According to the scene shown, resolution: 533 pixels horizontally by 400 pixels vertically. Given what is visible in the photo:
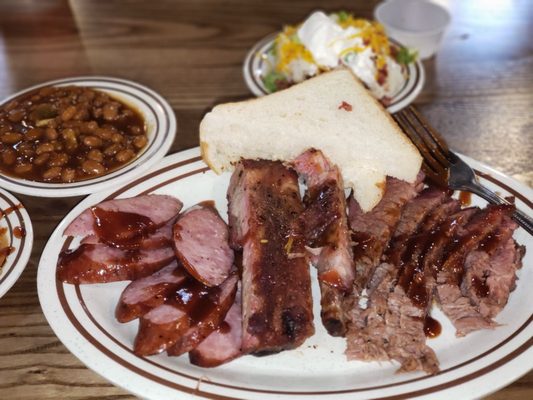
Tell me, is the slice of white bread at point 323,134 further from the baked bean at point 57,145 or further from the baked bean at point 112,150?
the baked bean at point 57,145

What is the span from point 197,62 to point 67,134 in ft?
4.85

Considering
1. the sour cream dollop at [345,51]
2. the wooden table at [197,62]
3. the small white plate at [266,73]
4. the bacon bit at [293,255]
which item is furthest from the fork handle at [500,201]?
the sour cream dollop at [345,51]

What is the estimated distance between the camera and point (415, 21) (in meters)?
4.68

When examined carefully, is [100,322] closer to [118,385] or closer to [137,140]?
[118,385]

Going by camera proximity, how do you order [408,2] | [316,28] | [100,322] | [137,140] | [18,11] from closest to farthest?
[100,322]
[137,140]
[316,28]
[408,2]
[18,11]

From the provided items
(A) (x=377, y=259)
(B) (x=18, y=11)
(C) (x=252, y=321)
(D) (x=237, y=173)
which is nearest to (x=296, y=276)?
(C) (x=252, y=321)

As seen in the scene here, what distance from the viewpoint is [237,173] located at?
283cm

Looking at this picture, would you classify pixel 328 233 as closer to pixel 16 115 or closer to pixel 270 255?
pixel 270 255

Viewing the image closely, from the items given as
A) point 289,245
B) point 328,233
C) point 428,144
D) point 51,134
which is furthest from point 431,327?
point 51,134

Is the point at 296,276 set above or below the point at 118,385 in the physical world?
above

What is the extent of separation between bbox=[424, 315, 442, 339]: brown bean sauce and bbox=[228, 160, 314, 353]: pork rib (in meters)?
0.57

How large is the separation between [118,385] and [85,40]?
344 centimetres

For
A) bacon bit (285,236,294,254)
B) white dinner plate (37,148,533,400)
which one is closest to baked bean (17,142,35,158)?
white dinner plate (37,148,533,400)

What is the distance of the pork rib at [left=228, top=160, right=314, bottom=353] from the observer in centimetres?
221
